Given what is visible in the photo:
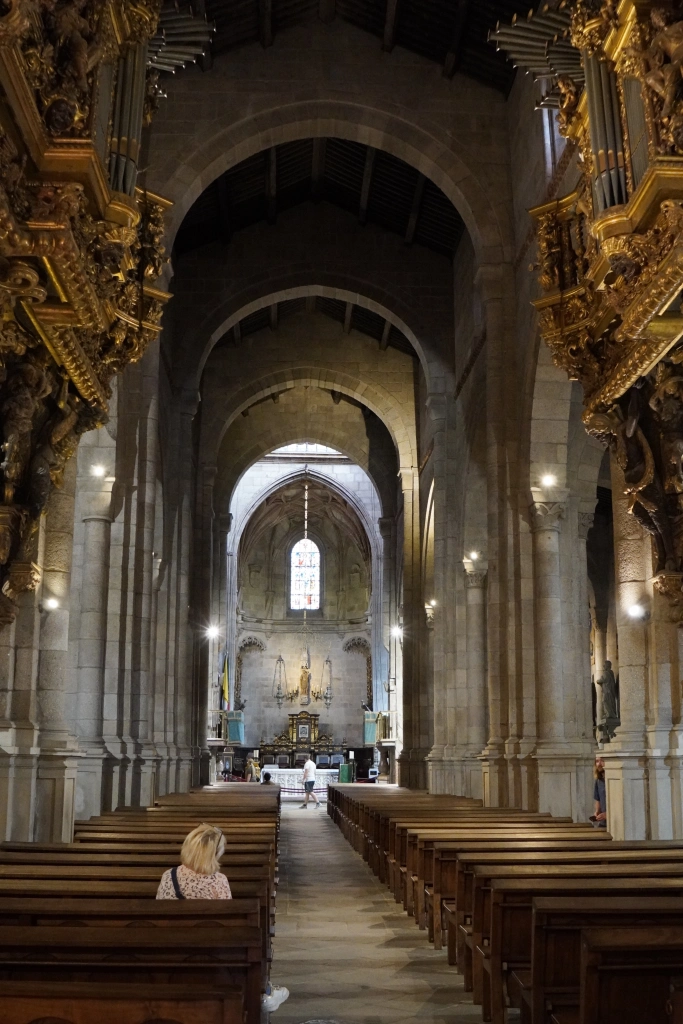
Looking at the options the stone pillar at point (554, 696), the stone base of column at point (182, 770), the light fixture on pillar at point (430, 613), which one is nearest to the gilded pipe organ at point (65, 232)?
the stone pillar at point (554, 696)

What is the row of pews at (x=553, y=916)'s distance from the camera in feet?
13.4

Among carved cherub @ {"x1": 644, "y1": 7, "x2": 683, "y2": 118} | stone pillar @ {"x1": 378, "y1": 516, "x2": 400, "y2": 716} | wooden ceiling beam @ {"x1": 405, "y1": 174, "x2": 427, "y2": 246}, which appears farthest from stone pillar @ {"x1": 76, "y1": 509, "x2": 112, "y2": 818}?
stone pillar @ {"x1": 378, "y1": 516, "x2": 400, "y2": 716}

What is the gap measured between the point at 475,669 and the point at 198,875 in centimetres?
1588

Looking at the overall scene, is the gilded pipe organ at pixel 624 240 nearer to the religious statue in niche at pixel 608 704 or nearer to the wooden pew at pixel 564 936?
the wooden pew at pixel 564 936

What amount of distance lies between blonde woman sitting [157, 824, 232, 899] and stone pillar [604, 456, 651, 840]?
543cm

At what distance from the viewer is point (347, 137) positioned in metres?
18.1

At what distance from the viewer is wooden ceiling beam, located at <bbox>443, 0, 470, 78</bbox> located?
1598cm

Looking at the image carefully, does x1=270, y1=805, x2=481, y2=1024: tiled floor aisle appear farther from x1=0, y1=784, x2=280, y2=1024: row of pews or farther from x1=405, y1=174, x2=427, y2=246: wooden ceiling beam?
x1=405, y1=174, x2=427, y2=246: wooden ceiling beam

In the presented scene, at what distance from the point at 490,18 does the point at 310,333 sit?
12.9m

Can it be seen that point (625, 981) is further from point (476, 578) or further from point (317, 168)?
point (317, 168)

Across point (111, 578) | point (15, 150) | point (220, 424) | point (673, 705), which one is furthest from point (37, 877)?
point (220, 424)

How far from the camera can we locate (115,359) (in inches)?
365

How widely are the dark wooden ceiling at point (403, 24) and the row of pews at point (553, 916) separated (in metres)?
11.2

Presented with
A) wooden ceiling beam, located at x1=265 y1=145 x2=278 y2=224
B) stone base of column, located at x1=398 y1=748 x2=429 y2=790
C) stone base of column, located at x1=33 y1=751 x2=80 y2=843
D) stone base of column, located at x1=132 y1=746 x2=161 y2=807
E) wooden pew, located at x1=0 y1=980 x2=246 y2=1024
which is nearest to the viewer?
wooden pew, located at x1=0 y1=980 x2=246 y2=1024
